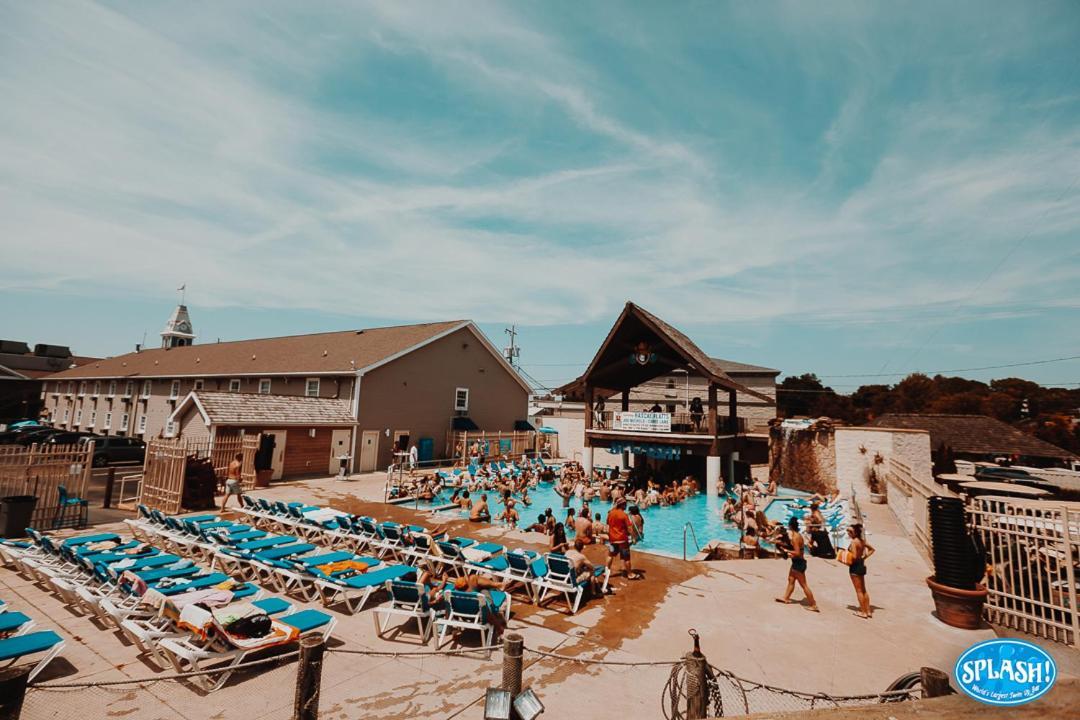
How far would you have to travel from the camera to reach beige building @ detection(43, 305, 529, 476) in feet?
76.4

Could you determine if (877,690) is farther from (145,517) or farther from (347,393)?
(347,393)

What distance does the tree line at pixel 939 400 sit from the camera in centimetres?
5372

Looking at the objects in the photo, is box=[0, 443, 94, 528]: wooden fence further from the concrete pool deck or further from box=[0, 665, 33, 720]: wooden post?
box=[0, 665, 33, 720]: wooden post

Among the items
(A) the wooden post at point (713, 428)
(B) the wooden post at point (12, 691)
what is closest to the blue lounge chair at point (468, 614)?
(B) the wooden post at point (12, 691)

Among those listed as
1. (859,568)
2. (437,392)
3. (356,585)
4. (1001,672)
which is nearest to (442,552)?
(356,585)

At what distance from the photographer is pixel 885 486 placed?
2089cm

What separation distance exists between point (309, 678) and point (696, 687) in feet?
10.8

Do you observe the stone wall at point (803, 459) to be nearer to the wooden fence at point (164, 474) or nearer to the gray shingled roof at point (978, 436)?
the gray shingled roof at point (978, 436)

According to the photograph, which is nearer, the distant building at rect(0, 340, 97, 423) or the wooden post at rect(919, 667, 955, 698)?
the wooden post at rect(919, 667, 955, 698)

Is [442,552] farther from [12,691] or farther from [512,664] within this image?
[12,691]

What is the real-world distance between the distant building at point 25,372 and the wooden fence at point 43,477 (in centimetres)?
4718

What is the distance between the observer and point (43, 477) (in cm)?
1282

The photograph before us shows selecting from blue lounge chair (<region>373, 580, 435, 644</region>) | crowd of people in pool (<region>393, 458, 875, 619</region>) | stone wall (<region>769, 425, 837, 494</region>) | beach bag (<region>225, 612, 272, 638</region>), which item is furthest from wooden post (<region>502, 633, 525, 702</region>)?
stone wall (<region>769, 425, 837, 494</region>)

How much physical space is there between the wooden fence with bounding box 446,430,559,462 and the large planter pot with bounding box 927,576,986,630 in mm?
24334
